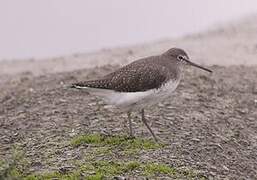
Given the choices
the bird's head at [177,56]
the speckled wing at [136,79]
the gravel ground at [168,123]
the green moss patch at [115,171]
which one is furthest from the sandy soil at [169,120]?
the bird's head at [177,56]

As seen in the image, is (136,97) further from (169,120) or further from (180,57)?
(169,120)

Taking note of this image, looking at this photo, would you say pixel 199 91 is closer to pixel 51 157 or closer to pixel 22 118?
pixel 22 118

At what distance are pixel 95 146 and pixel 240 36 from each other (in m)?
17.1

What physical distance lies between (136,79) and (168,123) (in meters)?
2.15

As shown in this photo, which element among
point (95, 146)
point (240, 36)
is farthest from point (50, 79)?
point (240, 36)

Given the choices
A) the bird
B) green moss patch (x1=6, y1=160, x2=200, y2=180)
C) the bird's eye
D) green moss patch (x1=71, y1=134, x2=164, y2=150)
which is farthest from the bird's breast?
green moss patch (x1=6, y1=160, x2=200, y2=180)

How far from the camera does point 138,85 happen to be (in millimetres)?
13586

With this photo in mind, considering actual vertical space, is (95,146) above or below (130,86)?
below

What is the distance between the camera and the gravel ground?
13.3 m

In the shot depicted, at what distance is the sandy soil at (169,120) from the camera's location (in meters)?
13.4

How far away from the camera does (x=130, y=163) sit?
12.5 metres

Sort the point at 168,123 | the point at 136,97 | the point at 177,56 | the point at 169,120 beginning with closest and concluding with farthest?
the point at 136,97 → the point at 177,56 → the point at 168,123 → the point at 169,120

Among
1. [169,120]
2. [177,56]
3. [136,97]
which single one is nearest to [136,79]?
[136,97]

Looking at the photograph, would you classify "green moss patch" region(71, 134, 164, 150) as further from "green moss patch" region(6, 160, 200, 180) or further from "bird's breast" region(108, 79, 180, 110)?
"green moss patch" region(6, 160, 200, 180)
